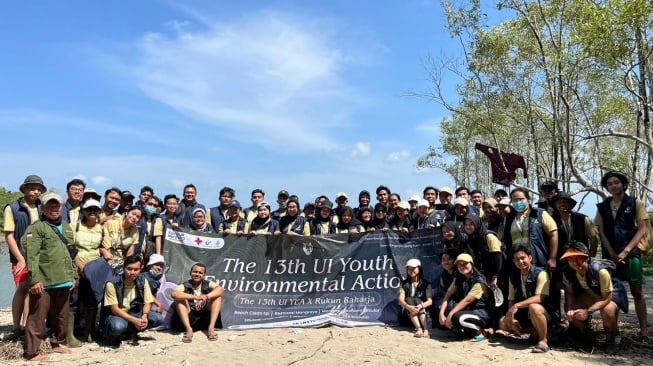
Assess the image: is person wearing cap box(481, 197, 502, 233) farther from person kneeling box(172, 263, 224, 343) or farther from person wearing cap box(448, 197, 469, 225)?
person kneeling box(172, 263, 224, 343)

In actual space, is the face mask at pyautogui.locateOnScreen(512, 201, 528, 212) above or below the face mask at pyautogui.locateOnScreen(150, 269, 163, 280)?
above

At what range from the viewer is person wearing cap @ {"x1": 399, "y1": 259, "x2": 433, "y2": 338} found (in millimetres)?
6125

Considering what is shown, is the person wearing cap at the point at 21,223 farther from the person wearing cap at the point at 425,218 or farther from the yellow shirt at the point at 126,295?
the person wearing cap at the point at 425,218

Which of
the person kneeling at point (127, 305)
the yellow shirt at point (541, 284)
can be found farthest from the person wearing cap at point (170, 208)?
the yellow shirt at point (541, 284)

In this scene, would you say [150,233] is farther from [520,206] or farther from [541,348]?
[541,348]

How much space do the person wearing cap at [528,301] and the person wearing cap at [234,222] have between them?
386 centimetres

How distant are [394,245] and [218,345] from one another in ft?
9.32

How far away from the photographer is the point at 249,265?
7.07m

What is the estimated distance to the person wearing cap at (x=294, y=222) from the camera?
24.7 feet

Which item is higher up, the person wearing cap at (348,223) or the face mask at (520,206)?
the face mask at (520,206)

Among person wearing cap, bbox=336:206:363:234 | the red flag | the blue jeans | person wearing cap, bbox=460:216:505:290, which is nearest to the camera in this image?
the blue jeans

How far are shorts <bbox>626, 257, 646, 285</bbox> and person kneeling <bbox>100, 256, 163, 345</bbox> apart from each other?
18.4 ft

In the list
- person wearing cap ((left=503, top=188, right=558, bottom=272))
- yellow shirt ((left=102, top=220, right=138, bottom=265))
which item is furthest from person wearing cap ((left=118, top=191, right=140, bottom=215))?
person wearing cap ((left=503, top=188, right=558, bottom=272))

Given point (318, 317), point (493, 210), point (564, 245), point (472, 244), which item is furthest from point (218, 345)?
point (564, 245)
